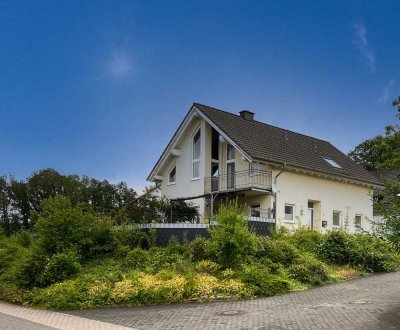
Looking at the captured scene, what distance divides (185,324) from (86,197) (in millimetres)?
37471

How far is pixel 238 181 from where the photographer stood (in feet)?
87.0

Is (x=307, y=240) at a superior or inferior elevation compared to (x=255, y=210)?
inferior

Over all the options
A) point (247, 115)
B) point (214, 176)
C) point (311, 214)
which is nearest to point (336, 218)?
point (311, 214)

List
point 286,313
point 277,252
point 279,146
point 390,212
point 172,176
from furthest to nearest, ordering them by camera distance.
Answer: point 172,176, point 279,146, point 277,252, point 286,313, point 390,212

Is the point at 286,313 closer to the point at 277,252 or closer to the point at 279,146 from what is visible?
the point at 277,252

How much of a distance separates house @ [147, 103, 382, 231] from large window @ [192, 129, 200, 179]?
6 centimetres

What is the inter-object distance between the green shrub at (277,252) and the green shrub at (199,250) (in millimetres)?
1717

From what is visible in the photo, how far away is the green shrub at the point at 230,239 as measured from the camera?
15.3 meters

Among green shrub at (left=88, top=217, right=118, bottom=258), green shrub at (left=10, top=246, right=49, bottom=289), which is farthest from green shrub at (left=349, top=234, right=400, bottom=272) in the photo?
green shrub at (left=10, top=246, right=49, bottom=289)

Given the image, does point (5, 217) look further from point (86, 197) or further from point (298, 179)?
point (298, 179)

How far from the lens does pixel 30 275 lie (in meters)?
16.0

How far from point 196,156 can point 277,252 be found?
44.7ft

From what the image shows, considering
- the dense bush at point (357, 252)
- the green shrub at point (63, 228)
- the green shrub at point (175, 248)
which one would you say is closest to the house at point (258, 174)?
the dense bush at point (357, 252)

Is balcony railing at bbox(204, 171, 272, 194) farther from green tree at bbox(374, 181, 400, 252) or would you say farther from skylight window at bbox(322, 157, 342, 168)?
Result: green tree at bbox(374, 181, 400, 252)
